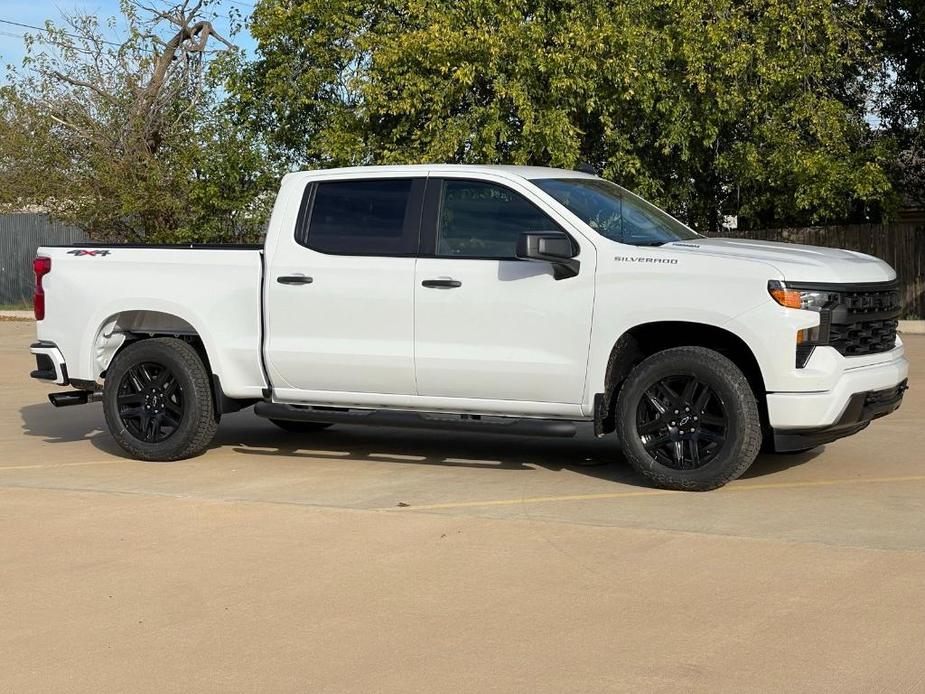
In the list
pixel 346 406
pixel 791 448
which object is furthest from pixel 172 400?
pixel 791 448

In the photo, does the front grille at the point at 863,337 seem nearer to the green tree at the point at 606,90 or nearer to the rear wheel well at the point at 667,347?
the rear wheel well at the point at 667,347

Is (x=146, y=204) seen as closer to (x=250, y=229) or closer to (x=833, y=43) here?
(x=250, y=229)

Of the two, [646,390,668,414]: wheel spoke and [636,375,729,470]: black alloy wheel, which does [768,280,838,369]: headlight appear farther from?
[646,390,668,414]: wheel spoke

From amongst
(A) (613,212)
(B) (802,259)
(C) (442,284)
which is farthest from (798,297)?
(C) (442,284)

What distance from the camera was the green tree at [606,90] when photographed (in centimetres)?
2423

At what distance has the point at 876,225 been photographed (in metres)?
27.6

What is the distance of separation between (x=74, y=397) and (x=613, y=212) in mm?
4192

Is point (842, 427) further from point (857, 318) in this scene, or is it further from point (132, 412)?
point (132, 412)

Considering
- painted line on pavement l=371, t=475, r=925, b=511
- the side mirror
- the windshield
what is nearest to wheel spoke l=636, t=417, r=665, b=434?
painted line on pavement l=371, t=475, r=925, b=511

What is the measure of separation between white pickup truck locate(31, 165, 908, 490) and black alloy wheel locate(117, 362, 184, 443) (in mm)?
15

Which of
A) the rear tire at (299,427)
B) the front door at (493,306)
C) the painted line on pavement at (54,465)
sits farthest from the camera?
the rear tire at (299,427)

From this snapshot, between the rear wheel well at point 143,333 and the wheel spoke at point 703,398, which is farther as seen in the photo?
the rear wheel well at point 143,333

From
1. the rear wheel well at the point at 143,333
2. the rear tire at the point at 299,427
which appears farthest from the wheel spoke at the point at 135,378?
the rear tire at the point at 299,427

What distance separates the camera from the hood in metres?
8.65
